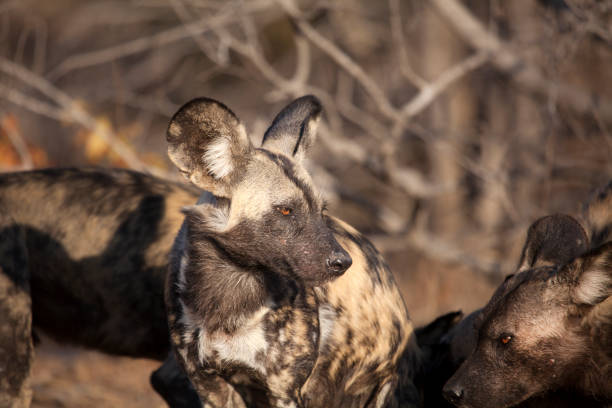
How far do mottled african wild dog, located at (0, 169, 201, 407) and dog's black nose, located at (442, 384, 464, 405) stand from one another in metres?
1.25

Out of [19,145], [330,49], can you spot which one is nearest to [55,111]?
[19,145]

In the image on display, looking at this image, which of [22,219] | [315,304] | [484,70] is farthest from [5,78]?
[484,70]

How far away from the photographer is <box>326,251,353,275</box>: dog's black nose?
2.76m

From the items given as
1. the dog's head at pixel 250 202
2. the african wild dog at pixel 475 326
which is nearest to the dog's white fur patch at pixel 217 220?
the dog's head at pixel 250 202

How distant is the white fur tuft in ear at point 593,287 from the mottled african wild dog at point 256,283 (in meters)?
0.83

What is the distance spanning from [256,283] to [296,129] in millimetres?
767

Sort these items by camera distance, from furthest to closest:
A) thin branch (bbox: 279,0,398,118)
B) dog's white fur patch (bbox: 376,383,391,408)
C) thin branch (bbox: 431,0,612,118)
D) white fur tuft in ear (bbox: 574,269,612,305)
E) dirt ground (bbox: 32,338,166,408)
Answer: thin branch (bbox: 431,0,612,118) → thin branch (bbox: 279,0,398,118) → dirt ground (bbox: 32,338,166,408) → dog's white fur patch (bbox: 376,383,391,408) → white fur tuft in ear (bbox: 574,269,612,305)

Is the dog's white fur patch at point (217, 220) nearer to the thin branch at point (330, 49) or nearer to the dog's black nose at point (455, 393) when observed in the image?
the dog's black nose at point (455, 393)

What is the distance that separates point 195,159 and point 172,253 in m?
→ 0.46

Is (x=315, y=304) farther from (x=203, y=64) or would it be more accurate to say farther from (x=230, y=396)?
(x=203, y=64)

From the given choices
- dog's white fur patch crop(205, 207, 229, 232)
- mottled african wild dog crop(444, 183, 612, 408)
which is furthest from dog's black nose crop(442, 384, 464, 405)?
dog's white fur patch crop(205, 207, 229, 232)

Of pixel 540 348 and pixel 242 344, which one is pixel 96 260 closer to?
pixel 242 344

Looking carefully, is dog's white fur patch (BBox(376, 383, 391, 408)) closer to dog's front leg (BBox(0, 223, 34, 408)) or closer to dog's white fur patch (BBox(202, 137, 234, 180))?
dog's white fur patch (BBox(202, 137, 234, 180))

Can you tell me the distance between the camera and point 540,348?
9.77 ft
